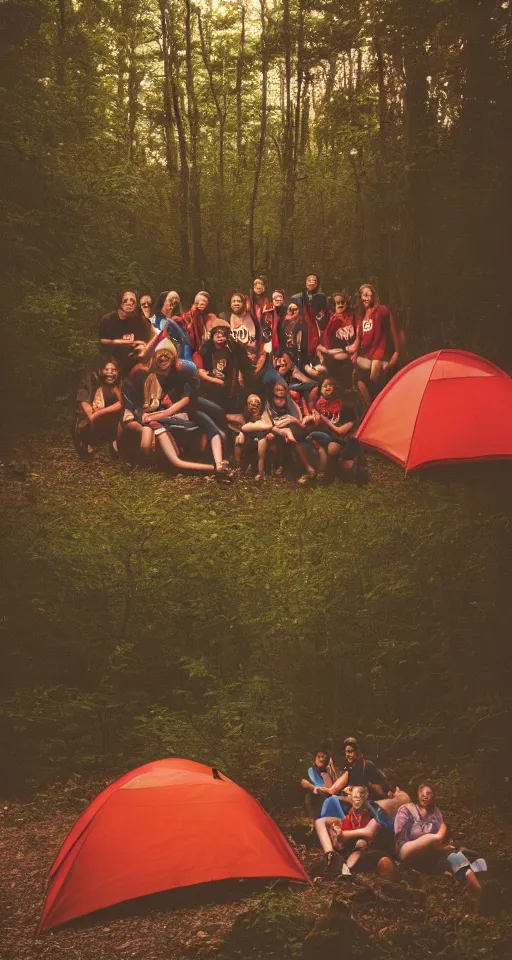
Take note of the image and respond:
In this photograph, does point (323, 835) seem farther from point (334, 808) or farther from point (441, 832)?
point (441, 832)

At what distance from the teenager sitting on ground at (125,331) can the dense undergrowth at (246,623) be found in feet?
3.20

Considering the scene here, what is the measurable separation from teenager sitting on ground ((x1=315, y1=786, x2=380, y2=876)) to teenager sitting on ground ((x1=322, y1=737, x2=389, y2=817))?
0.04 m

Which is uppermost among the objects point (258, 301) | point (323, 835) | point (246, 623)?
point (258, 301)

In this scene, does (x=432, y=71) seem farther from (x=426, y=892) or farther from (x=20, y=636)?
(x=426, y=892)

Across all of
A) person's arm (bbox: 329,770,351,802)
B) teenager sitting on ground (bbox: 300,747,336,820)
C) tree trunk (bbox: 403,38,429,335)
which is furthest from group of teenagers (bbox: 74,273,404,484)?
person's arm (bbox: 329,770,351,802)

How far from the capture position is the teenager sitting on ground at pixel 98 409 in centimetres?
827

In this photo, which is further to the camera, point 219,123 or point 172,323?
point 219,123

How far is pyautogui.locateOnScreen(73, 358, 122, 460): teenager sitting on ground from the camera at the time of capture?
827 cm

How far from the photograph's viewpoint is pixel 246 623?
7.57 meters

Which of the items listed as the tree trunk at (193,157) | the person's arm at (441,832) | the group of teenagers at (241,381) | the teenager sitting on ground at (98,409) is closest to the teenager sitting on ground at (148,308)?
the group of teenagers at (241,381)

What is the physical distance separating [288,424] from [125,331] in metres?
1.51

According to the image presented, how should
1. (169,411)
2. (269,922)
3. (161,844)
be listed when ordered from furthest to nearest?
(169,411) < (161,844) < (269,922)

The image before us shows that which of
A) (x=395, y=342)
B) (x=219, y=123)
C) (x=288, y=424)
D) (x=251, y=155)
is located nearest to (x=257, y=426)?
(x=288, y=424)

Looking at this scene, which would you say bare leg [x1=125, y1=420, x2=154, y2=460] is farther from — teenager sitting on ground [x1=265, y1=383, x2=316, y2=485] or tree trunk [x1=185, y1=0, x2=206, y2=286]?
tree trunk [x1=185, y1=0, x2=206, y2=286]
